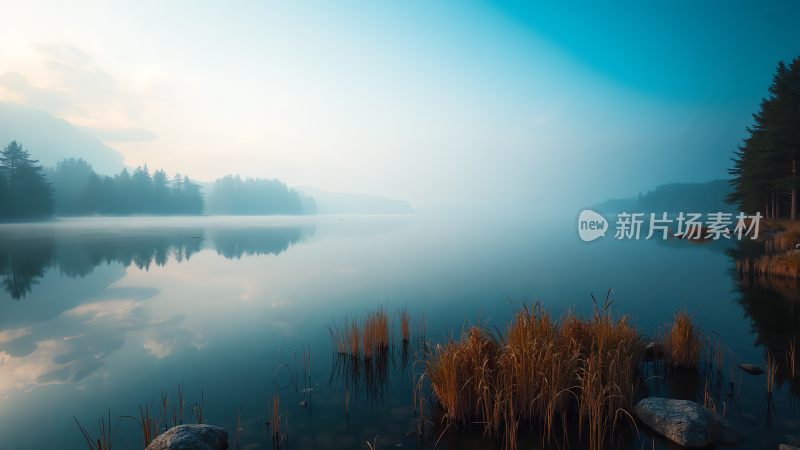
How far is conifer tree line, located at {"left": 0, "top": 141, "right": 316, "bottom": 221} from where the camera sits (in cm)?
6694

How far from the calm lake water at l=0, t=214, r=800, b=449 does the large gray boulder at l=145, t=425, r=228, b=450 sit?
53cm

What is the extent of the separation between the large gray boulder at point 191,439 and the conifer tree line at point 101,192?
9036 cm

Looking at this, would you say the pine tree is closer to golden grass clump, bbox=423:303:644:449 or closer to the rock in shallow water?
golden grass clump, bbox=423:303:644:449

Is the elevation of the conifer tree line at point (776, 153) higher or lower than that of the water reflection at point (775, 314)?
higher

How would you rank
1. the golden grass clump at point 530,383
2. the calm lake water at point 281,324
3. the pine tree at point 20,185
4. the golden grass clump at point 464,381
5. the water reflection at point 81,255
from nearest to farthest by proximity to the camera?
1. the golden grass clump at point 530,383
2. the golden grass clump at point 464,381
3. the calm lake water at point 281,324
4. the water reflection at point 81,255
5. the pine tree at point 20,185

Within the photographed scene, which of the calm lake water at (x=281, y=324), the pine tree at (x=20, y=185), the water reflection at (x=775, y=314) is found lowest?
the calm lake water at (x=281, y=324)

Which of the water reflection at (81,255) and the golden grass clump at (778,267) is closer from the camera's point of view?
the golden grass clump at (778,267)

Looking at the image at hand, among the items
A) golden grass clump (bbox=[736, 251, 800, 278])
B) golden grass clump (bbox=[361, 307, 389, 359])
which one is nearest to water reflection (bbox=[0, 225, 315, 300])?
golden grass clump (bbox=[361, 307, 389, 359])

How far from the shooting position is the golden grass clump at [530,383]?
19.0ft

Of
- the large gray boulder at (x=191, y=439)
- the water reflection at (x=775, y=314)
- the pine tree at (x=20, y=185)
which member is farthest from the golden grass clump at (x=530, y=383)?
the pine tree at (x=20, y=185)

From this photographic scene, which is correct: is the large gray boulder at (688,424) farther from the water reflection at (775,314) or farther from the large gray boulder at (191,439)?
the large gray boulder at (191,439)

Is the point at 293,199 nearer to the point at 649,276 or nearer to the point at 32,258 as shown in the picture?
the point at 32,258

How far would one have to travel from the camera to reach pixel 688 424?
5.56 metres

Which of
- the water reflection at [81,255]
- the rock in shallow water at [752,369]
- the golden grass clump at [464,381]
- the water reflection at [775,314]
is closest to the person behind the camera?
the golden grass clump at [464,381]
